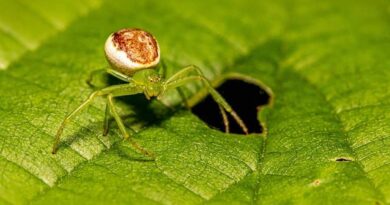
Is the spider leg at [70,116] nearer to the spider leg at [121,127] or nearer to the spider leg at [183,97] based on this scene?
the spider leg at [121,127]

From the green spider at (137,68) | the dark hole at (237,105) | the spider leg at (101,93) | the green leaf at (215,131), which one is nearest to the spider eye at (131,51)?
the green spider at (137,68)

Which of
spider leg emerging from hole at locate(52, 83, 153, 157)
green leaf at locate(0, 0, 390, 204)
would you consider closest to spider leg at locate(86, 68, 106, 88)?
green leaf at locate(0, 0, 390, 204)

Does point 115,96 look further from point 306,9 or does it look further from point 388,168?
point 306,9

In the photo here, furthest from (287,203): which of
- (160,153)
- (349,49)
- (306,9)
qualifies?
(306,9)

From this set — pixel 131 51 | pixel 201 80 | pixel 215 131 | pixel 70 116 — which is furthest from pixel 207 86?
pixel 70 116

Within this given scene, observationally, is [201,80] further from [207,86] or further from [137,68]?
[137,68]

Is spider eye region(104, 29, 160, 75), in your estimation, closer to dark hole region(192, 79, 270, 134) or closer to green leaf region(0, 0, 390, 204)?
green leaf region(0, 0, 390, 204)
